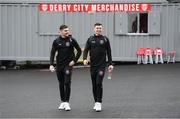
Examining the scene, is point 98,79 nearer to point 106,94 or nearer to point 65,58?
point 65,58

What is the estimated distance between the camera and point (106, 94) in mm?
13539

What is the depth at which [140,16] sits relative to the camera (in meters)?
21.6

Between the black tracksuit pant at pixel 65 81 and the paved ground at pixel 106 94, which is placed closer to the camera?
the paved ground at pixel 106 94

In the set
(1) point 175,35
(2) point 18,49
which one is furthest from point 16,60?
(1) point 175,35

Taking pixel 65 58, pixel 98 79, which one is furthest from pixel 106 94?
pixel 65 58

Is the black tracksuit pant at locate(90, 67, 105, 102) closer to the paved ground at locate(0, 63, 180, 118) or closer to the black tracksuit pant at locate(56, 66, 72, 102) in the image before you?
the paved ground at locate(0, 63, 180, 118)

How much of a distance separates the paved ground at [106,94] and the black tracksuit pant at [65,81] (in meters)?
0.35

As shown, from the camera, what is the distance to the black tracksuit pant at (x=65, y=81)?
1084 cm

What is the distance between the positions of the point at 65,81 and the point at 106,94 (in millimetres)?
2853

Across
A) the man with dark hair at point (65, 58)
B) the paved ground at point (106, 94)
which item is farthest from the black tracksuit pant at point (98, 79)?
the man with dark hair at point (65, 58)

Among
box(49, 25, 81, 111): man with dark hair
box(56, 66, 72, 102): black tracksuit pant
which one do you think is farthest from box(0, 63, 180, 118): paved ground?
box(49, 25, 81, 111): man with dark hair

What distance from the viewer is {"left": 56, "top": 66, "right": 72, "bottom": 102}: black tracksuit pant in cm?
1084

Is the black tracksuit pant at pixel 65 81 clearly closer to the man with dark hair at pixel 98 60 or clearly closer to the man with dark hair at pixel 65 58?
the man with dark hair at pixel 65 58

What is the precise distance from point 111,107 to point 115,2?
1060 centimetres
